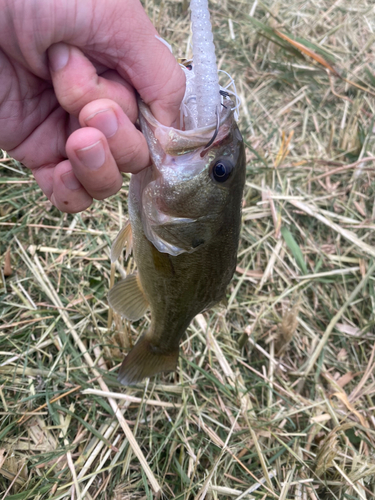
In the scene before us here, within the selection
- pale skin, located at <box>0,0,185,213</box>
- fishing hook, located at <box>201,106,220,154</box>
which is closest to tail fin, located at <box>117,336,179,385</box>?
pale skin, located at <box>0,0,185,213</box>

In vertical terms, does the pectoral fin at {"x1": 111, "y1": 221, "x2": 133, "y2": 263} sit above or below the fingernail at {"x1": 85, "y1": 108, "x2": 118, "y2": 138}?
below

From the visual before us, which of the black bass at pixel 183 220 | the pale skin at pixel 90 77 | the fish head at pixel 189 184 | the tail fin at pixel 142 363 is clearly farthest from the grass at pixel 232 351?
the pale skin at pixel 90 77

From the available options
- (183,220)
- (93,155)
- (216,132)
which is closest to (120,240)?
(183,220)

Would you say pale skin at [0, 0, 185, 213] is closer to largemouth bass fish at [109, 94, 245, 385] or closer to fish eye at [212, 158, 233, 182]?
largemouth bass fish at [109, 94, 245, 385]

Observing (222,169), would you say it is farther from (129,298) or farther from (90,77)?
(129,298)

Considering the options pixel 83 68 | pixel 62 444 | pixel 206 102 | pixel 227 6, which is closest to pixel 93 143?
pixel 83 68

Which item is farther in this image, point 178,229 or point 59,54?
point 178,229

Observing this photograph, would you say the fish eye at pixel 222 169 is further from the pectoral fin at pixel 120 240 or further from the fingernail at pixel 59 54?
the fingernail at pixel 59 54
